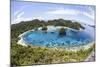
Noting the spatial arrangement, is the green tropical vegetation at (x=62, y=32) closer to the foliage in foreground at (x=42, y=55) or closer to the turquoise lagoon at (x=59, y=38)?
the turquoise lagoon at (x=59, y=38)

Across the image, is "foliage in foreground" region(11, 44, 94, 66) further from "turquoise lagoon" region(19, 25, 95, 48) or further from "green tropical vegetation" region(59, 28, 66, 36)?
"green tropical vegetation" region(59, 28, 66, 36)

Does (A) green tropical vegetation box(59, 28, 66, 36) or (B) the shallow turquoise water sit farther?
(A) green tropical vegetation box(59, 28, 66, 36)

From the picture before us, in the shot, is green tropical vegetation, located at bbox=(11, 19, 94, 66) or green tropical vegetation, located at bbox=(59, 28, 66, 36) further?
green tropical vegetation, located at bbox=(59, 28, 66, 36)

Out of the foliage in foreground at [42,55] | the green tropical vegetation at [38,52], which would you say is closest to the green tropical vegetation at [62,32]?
the green tropical vegetation at [38,52]

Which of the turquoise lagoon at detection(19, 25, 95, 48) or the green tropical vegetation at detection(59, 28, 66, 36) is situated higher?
the green tropical vegetation at detection(59, 28, 66, 36)

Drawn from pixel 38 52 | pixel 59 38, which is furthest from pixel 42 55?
pixel 59 38

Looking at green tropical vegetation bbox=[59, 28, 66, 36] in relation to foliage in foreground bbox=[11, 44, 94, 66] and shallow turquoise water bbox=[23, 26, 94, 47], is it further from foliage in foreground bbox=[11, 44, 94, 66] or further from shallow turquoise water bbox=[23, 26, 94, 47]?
foliage in foreground bbox=[11, 44, 94, 66]

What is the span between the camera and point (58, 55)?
239 centimetres

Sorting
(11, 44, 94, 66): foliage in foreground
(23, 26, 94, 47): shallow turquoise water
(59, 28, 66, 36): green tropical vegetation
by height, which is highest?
(59, 28, 66, 36): green tropical vegetation

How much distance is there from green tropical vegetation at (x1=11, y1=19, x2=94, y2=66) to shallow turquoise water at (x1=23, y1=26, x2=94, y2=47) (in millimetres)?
60

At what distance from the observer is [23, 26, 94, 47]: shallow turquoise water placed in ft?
→ 7.55

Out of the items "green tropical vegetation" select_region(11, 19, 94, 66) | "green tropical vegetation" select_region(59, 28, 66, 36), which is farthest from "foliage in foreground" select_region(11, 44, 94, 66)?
"green tropical vegetation" select_region(59, 28, 66, 36)
